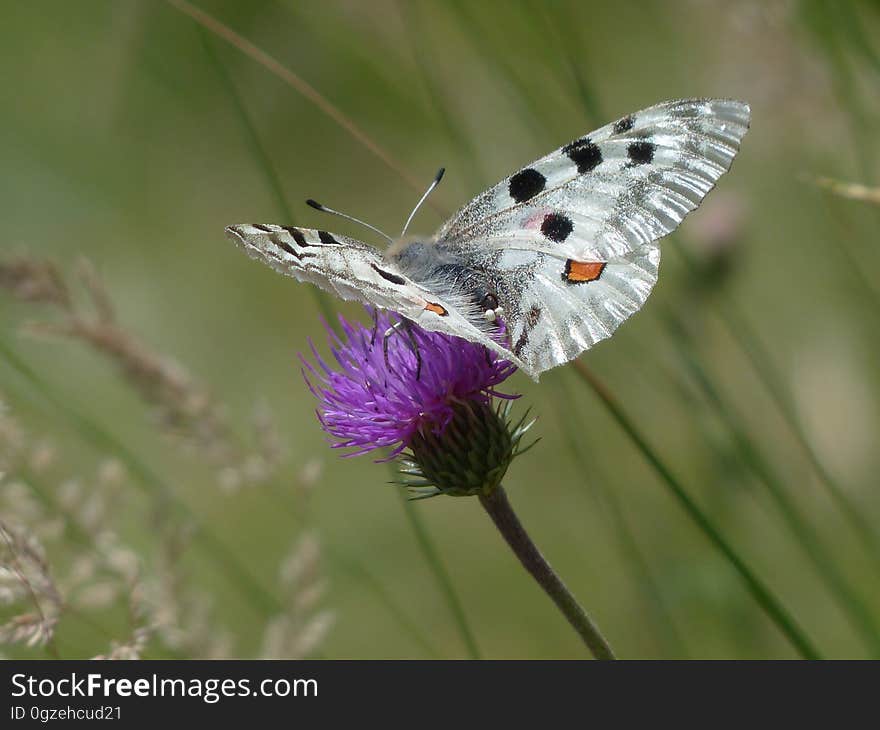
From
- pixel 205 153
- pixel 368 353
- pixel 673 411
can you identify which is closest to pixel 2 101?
pixel 205 153

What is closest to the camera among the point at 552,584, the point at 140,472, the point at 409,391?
the point at 552,584

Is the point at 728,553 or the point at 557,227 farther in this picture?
the point at 557,227

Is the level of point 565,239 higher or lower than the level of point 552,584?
higher

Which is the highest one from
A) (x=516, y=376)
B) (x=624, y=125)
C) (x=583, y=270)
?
(x=516, y=376)

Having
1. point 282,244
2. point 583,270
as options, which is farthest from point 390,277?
point 583,270

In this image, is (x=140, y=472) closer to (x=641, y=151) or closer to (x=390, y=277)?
(x=390, y=277)

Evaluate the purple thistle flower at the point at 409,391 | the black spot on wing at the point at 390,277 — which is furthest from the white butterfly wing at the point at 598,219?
the black spot on wing at the point at 390,277

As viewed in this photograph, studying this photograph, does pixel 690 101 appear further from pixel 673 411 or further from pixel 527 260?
pixel 673 411

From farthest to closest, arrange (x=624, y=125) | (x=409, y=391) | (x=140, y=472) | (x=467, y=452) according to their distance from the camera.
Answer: (x=140, y=472) < (x=624, y=125) < (x=409, y=391) < (x=467, y=452)
